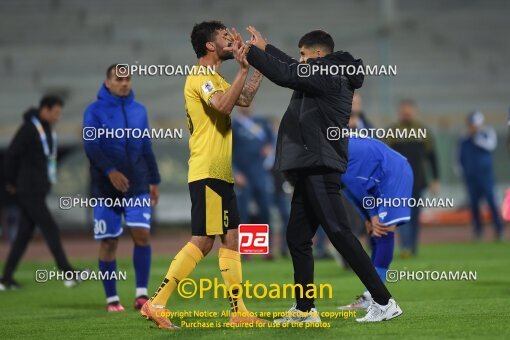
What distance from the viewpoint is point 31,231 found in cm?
1227

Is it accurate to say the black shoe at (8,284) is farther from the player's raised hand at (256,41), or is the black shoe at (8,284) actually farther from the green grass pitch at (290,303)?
the player's raised hand at (256,41)

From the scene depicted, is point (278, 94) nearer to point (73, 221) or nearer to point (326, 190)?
point (73, 221)

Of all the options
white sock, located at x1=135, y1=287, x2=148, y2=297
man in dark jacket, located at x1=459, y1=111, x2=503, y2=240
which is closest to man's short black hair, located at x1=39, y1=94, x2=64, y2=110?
white sock, located at x1=135, y1=287, x2=148, y2=297

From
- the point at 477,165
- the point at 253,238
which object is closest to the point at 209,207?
the point at 253,238

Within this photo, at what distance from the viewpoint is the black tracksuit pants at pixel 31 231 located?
1193 cm

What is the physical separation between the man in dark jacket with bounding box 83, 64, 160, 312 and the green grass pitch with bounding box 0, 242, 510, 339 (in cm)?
46

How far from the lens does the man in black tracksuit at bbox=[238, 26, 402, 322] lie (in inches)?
275

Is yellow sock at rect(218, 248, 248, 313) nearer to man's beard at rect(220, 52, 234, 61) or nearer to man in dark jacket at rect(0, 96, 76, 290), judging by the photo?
man's beard at rect(220, 52, 234, 61)

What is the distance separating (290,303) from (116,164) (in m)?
2.06

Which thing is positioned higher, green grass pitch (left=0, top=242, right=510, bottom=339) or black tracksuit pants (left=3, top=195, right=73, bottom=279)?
black tracksuit pants (left=3, top=195, right=73, bottom=279)

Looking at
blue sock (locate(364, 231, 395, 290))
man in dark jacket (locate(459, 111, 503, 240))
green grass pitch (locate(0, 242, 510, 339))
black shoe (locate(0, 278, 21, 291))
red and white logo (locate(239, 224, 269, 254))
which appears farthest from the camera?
man in dark jacket (locate(459, 111, 503, 240))

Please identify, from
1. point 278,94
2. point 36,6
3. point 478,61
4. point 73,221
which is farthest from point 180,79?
point 478,61

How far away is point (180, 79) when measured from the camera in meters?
26.9

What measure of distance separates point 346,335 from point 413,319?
953 millimetres
